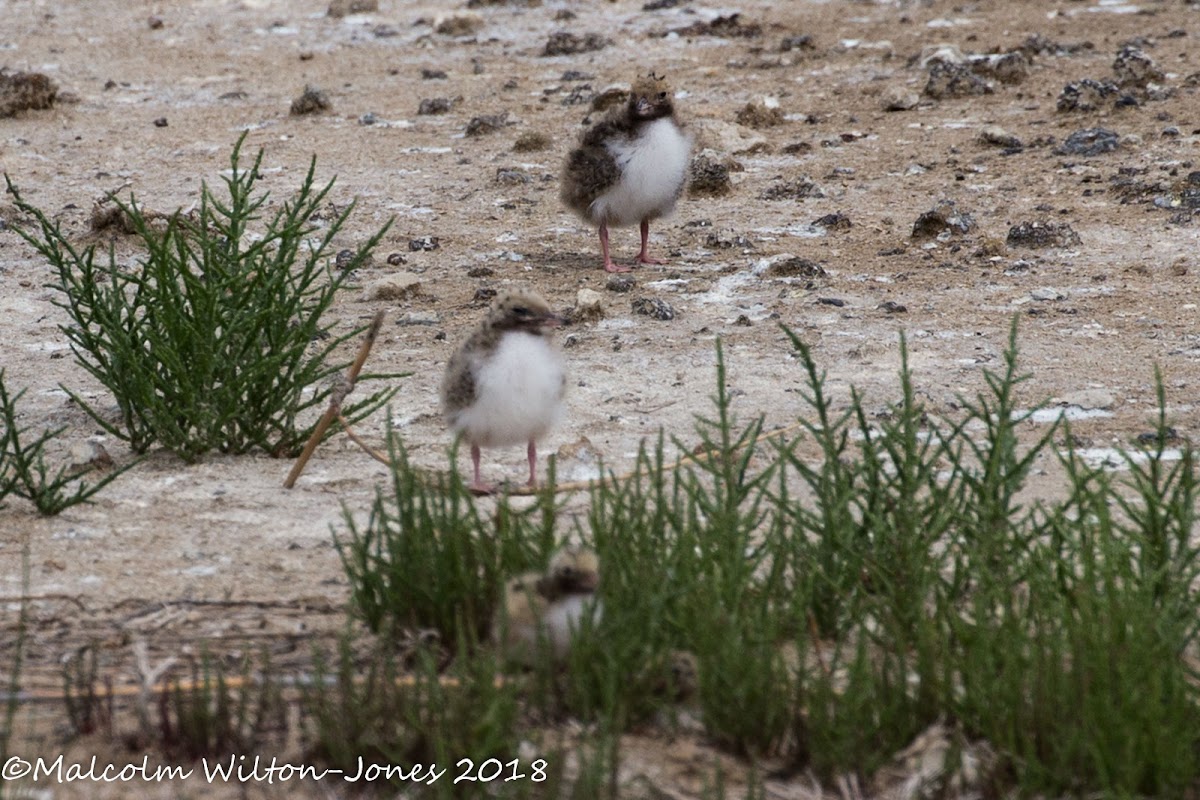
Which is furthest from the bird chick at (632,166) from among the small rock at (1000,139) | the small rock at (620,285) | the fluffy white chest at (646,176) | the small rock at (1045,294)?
the small rock at (1000,139)

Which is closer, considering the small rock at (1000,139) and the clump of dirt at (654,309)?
the clump of dirt at (654,309)

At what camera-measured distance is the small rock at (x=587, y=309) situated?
24.5 feet

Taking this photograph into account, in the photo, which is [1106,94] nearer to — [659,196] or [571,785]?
[659,196]

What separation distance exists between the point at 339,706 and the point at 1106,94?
8230mm

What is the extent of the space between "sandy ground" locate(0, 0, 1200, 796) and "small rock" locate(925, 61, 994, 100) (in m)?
0.09

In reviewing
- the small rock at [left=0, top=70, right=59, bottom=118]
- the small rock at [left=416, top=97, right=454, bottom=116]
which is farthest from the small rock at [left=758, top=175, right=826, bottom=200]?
the small rock at [left=0, top=70, right=59, bottom=118]

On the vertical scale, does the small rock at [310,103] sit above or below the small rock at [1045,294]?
above

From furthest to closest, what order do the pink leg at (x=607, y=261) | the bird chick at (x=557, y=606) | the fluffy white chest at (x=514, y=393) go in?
the pink leg at (x=607, y=261) < the fluffy white chest at (x=514, y=393) < the bird chick at (x=557, y=606)

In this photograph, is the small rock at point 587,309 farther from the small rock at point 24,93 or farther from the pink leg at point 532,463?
the small rock at point 24,93

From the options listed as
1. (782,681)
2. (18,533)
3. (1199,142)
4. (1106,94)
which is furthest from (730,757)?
(1106,94)

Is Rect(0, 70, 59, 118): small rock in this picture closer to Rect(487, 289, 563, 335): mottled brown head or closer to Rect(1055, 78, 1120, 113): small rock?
Rect(1055, 78, 1120, 113): small rock

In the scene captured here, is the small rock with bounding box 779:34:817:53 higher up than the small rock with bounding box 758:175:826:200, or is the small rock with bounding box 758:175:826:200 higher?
the small rock with bounding box 779:34:817:53

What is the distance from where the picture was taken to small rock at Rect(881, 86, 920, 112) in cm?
1092

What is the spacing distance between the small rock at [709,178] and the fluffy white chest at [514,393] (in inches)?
174
